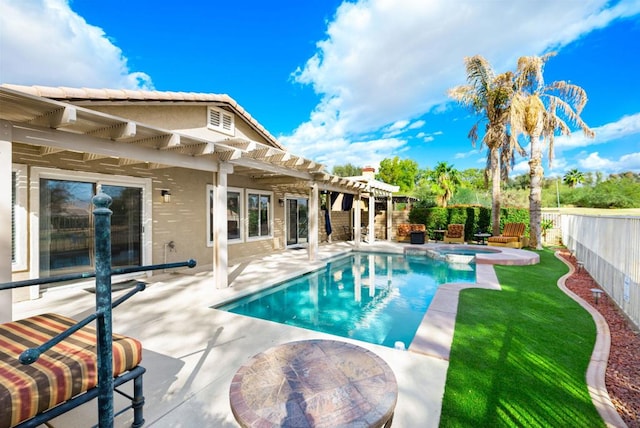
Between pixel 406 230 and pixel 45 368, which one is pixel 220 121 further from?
pixel 406 230

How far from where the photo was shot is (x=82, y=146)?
4.62 meters

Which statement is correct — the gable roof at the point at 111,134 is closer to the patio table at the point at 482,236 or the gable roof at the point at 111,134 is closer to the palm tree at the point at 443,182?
the patio table at the point at 482,236

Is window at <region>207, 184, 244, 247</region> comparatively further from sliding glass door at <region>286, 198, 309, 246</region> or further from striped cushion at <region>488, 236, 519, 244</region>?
striped cushion at <region>488, 236, 519, 244</region>

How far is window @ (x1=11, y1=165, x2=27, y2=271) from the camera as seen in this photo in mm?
5746

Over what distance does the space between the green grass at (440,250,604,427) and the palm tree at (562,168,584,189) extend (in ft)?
196

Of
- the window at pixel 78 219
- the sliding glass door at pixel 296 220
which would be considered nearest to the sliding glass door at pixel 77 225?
the window at pixel 78 219

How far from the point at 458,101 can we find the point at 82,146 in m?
17.0

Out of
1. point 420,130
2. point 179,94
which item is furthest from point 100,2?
point 420,130

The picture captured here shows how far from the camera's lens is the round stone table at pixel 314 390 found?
1813mm

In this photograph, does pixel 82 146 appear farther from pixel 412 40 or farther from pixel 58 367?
pixel 412 40

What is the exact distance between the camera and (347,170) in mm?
56156

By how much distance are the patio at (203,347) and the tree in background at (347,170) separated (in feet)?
159

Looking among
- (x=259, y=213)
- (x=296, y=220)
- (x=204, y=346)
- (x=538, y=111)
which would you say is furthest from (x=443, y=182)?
(x=204, y=346)

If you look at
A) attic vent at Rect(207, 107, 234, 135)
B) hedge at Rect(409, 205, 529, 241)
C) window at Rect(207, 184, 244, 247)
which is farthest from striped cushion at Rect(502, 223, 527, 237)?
attic vent at Rect(207, 107, 234, 135)
